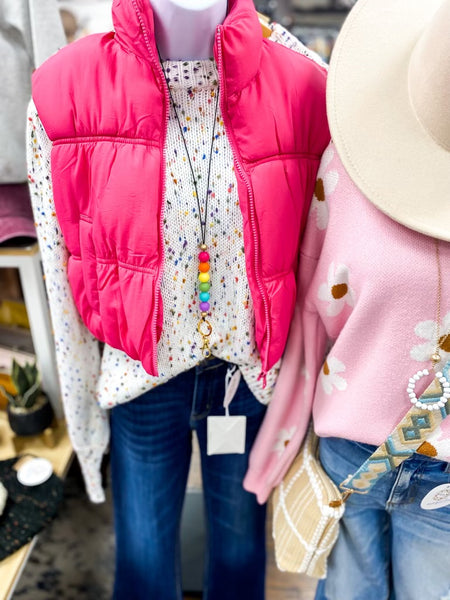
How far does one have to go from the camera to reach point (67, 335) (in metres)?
0.90

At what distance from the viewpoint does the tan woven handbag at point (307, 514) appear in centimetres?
85

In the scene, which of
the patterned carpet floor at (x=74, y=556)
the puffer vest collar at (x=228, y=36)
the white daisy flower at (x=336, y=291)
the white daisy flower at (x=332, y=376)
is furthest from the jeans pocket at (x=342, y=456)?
the patterned carpet floor at (x=74, y=556)

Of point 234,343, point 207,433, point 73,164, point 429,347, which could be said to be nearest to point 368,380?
point 429,347

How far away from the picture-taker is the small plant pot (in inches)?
47.9

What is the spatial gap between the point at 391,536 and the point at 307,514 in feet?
0.53

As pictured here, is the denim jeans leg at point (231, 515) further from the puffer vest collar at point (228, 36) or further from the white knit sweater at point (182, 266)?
the puffer vest collar at point (228, 36)

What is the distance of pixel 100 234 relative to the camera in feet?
2.36

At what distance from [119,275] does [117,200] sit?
0.38ft

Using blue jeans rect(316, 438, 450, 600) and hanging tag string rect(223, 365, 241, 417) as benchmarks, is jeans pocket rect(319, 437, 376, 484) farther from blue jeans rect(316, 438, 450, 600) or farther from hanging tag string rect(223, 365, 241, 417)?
hanging tag string rect(223, 365, 241, 417)

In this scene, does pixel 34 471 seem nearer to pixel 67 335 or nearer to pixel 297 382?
pixel 67 335

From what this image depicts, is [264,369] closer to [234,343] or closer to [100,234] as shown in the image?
[234,343]

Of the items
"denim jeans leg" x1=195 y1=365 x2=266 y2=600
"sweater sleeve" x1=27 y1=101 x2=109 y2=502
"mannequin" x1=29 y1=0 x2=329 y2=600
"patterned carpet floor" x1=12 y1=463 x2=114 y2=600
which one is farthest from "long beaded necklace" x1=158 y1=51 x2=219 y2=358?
"patterned carpet floor" x1=12 y1=463 x2=114 y2=600

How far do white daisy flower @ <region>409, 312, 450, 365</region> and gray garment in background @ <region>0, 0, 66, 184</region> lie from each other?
76 centimetres

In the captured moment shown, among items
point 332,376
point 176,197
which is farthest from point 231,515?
point 176,197
